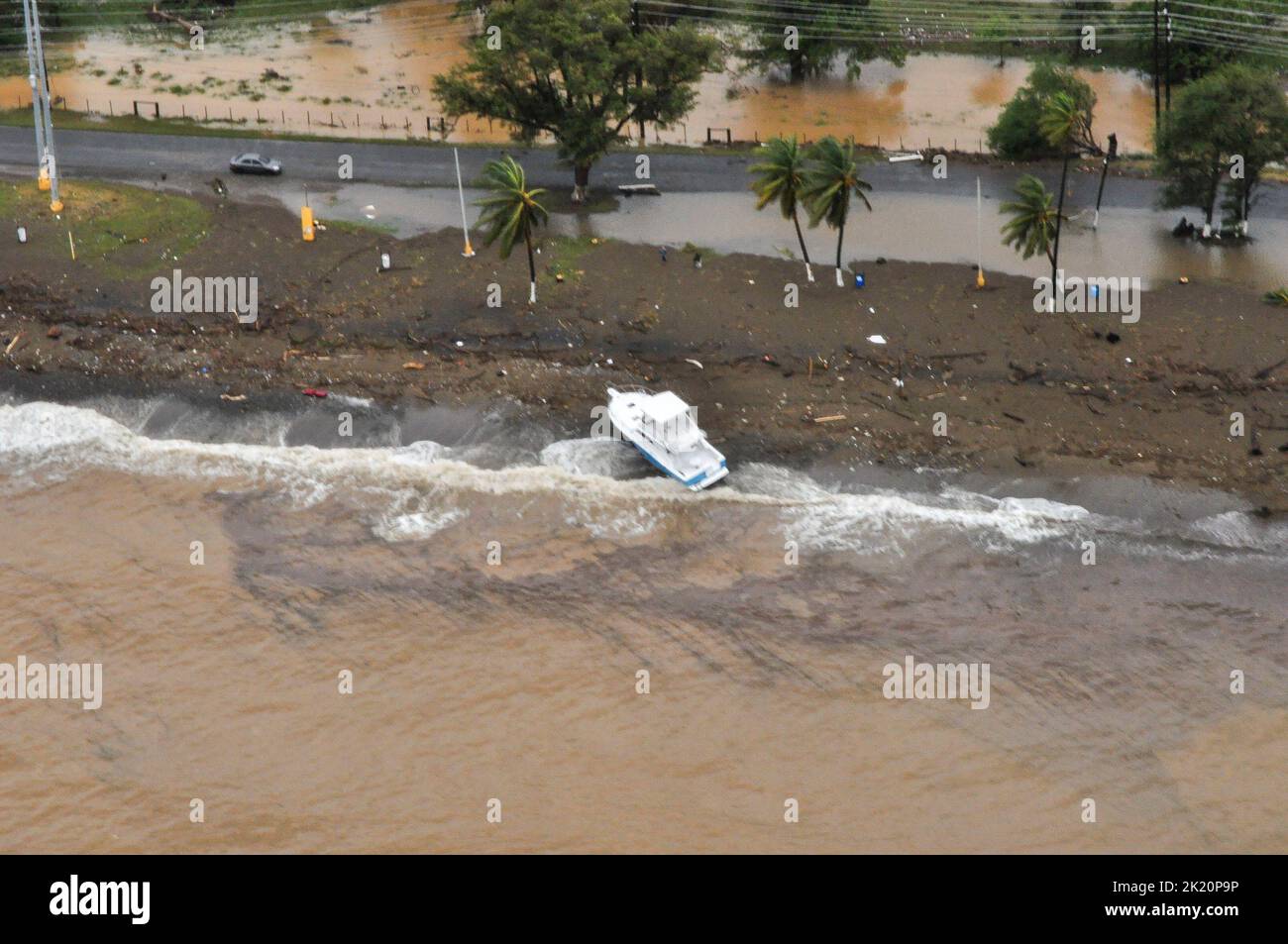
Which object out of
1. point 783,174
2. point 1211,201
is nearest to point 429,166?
point 783,174

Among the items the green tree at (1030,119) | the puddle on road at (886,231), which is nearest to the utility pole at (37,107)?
the puddle on road at (886,231)

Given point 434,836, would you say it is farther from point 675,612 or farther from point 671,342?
point 671,342

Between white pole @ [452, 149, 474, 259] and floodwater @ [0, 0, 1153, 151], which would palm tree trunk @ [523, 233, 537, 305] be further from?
floodwater @ [0, 0, 1153, 151]

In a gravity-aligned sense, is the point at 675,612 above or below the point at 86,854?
above

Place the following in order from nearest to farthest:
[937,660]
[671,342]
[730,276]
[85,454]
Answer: [937,660], [85,454], [671,342], [730,276]

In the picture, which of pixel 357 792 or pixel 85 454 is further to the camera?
pixel 85 454

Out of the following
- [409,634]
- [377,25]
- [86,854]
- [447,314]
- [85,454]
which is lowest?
[86,854]

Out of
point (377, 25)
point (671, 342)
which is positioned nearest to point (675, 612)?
point (671, 342)
